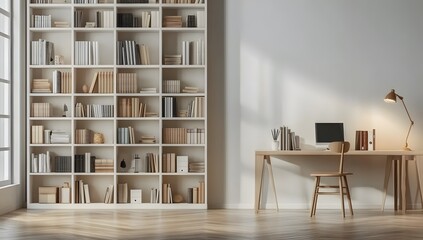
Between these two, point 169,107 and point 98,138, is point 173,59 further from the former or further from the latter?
point 98,138

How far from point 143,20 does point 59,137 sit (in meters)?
1.70

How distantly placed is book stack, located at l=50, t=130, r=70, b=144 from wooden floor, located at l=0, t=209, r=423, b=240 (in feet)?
2.78

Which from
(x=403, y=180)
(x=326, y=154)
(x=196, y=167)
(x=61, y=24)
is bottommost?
(x=403, y=180)

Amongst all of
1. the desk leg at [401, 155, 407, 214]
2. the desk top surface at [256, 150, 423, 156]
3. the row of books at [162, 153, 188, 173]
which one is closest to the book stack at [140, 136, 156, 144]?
the row of books at [162, 153, 188, 173]

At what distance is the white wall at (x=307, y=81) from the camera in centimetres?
948

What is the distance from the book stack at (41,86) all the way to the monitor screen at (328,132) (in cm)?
321

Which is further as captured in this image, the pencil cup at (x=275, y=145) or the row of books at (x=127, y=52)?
the row of books at (x=127, y=52)

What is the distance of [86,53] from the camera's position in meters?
9.44

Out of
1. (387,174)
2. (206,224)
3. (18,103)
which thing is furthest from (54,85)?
(387,174)

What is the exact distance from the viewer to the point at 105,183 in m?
9.53

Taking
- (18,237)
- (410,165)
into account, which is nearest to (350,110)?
(410,165)

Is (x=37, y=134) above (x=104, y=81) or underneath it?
underneath

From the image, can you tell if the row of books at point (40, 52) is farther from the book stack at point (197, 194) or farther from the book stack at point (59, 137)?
the book stack at point (197, 194)

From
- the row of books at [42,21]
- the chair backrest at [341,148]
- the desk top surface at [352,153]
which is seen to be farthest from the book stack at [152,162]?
the chair backrest at [341,148]
